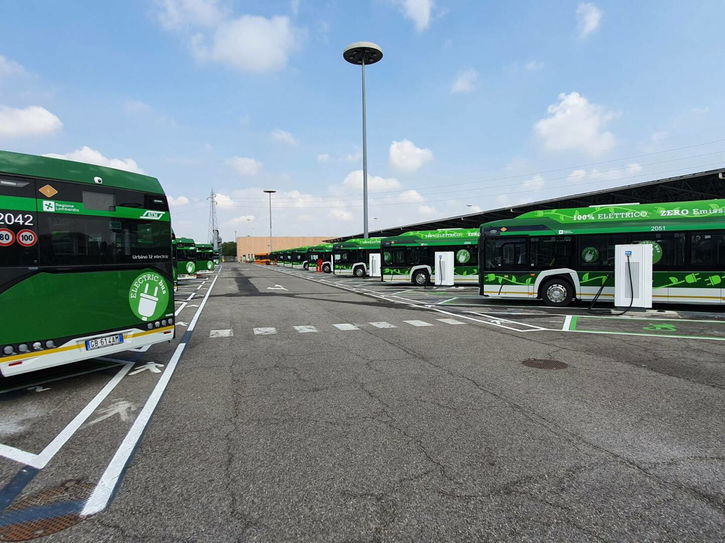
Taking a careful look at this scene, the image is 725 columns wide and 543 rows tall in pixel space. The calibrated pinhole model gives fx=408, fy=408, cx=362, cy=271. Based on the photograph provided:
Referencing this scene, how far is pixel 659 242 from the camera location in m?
13.5

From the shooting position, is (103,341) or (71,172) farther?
(103,341)

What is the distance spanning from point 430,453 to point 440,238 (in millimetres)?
21842

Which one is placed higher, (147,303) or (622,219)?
(622,219)

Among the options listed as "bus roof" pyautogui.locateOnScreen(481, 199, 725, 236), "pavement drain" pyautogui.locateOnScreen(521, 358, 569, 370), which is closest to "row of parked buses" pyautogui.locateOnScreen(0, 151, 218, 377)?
"pavement drain" pyautogui.locateOnScreen(521, 358, 569, 370)

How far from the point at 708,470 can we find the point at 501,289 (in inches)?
500

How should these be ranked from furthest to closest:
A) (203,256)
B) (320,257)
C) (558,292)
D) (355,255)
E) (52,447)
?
(320,257), (203,256), (355,255), (558,292), (52,447)

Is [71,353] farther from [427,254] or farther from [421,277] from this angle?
[421,277]

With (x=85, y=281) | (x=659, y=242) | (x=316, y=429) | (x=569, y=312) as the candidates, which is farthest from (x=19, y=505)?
(x=659, y=242)

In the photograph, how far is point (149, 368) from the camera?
23.3 feet

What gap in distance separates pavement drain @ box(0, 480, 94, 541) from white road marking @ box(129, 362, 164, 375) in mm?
3723

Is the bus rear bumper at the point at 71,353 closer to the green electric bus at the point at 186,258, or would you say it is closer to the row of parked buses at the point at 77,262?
the row of parked buses at the point at 77,262

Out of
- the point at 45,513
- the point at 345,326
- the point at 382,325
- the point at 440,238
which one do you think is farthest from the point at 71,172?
the point at 440,238

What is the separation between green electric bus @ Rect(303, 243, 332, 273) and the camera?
170ft

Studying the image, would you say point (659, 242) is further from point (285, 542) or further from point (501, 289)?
point (285, 542)
